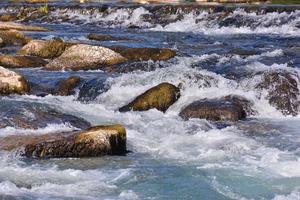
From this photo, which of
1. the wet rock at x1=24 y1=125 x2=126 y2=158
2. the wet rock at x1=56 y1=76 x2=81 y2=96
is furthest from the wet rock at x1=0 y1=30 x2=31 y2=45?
Answer: the wet rock at x1=24 y1=125 x2=126 y2=158

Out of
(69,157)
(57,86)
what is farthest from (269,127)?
(57,86)

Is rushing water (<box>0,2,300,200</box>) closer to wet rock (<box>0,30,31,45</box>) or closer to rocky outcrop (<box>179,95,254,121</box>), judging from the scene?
rocky outcrop (<box>179,95,254,121</box>)

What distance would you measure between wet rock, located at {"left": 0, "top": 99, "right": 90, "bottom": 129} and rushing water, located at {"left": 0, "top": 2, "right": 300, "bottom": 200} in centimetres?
17

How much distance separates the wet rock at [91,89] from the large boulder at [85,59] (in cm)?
→ 175

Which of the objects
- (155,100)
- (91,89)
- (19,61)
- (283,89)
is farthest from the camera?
(19,61)

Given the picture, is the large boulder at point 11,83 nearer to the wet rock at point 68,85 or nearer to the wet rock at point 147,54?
the wet rock at point 68,85

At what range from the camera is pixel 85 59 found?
14031 mm

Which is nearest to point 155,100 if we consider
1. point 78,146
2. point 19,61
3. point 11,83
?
point 11,83

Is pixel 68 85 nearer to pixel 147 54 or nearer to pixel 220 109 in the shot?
pixel 147 54

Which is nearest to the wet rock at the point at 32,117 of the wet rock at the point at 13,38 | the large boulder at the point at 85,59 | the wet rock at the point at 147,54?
the large boulder at the point at 85,59

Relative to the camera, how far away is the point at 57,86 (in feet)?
39.8

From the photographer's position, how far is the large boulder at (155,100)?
1048cm

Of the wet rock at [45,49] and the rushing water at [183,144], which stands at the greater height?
the rushing water at [183,144]

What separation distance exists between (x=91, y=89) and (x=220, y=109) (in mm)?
3081
